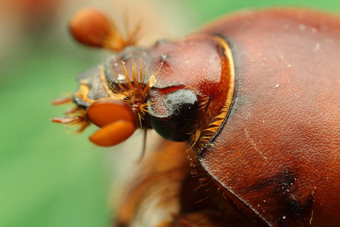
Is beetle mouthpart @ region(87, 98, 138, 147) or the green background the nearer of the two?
beetle mouthpart @ region(87, 98, 138, 147)

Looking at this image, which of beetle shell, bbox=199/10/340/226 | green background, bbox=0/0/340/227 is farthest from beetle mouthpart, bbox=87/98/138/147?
green background, bbox=0/0/340/227


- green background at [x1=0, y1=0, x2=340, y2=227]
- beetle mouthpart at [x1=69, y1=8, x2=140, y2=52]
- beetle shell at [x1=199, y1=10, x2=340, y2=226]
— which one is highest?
beetle mouthpart at [x1=69, y1=8, x2=140, y2=52]

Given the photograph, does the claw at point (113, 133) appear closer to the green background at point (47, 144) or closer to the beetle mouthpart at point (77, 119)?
the beetle mouthpart at point (77, 119)

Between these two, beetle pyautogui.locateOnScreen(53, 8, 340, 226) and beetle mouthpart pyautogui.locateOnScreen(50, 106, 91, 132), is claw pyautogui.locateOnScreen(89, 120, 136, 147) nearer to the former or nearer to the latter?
beetle pyautogui.locateOnScreen(53, 8, 340, 226)

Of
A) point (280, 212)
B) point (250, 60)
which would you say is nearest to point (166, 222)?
point (280, 212)

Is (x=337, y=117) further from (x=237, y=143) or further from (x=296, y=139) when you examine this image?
(x=237, y=143)

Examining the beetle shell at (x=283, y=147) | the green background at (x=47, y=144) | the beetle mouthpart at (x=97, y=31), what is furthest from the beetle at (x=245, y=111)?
the green background at (x=47, y=144)
